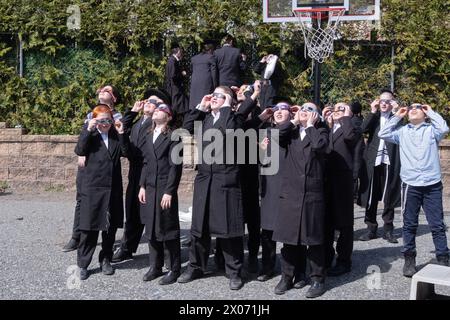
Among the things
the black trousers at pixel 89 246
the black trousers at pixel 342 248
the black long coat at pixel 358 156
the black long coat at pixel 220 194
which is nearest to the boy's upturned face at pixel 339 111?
the black long coat at pixel 358 156

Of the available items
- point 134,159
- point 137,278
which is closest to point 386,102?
point 134,159

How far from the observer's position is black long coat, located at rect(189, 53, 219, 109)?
10.7 metres

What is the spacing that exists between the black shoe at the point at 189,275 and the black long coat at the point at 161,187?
1.18ft

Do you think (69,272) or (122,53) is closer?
(69,272)

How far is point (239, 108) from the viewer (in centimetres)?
661

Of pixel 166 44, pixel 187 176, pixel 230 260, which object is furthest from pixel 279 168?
pixel 166 44

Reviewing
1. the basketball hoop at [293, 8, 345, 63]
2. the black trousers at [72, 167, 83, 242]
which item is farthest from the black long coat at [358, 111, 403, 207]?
the black trousers at [72, 167, 83, 242]

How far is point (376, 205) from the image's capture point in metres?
8.35

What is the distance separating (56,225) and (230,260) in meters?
3.54

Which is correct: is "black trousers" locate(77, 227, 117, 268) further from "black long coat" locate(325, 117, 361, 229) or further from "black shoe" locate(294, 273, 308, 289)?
"black long coat" locate(325, 117, 361, 229)

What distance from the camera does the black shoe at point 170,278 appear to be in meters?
6.35

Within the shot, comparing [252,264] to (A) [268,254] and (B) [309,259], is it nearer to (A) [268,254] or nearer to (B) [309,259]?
(A) [268,254]

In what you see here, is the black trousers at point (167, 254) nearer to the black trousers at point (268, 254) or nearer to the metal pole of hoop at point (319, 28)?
the black trousers at point (268, 254)

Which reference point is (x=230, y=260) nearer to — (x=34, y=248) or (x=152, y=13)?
(x=34, y=248)
